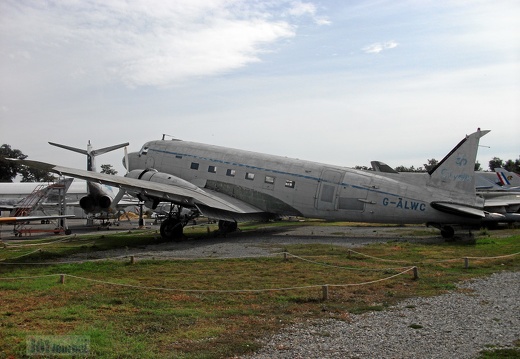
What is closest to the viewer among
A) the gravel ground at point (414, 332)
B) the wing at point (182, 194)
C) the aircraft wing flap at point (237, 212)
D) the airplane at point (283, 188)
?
the gravel ground at point (414, 332)

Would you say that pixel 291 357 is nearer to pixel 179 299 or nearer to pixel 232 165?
pixel 179 299

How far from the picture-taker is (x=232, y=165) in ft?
83.5

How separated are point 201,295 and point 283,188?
45.2 feet

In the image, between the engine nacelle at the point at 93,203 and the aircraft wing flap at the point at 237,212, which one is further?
the engine nacelle at the point at 93,203

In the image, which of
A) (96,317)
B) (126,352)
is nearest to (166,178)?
(96,317)

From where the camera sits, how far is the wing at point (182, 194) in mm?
19828

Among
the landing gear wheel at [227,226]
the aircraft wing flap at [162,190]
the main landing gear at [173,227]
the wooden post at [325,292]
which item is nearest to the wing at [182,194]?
the aircraft wing flap at [162,190]

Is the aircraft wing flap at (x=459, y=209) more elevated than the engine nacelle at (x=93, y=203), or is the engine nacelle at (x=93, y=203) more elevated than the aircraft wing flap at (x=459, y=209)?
the aircraft wing flap at (x=459, y=209)

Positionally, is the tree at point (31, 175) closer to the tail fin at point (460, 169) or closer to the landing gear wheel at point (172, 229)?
the landing gear wheel at point (172, 229)

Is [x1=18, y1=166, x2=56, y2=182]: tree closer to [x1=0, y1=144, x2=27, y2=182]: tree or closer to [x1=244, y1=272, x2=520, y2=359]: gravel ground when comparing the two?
[x1=0, y1=144, x2=27, y2=182]: tree

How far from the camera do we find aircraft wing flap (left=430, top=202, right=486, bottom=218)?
64.4 feet

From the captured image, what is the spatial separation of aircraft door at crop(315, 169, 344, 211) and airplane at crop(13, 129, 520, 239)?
47mm

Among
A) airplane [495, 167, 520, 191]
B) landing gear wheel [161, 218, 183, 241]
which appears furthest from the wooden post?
airplane [495, 167, 520, 191]

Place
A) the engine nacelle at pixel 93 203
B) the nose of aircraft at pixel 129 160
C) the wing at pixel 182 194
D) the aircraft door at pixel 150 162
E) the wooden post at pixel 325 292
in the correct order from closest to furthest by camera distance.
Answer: the wooden post at pixel 325 292, the wing at pixel 182 194, the aircraft door at pixel 150 162, the nose of aircraft at pixel 129 160, the engine nacelle at pixel 93 203
